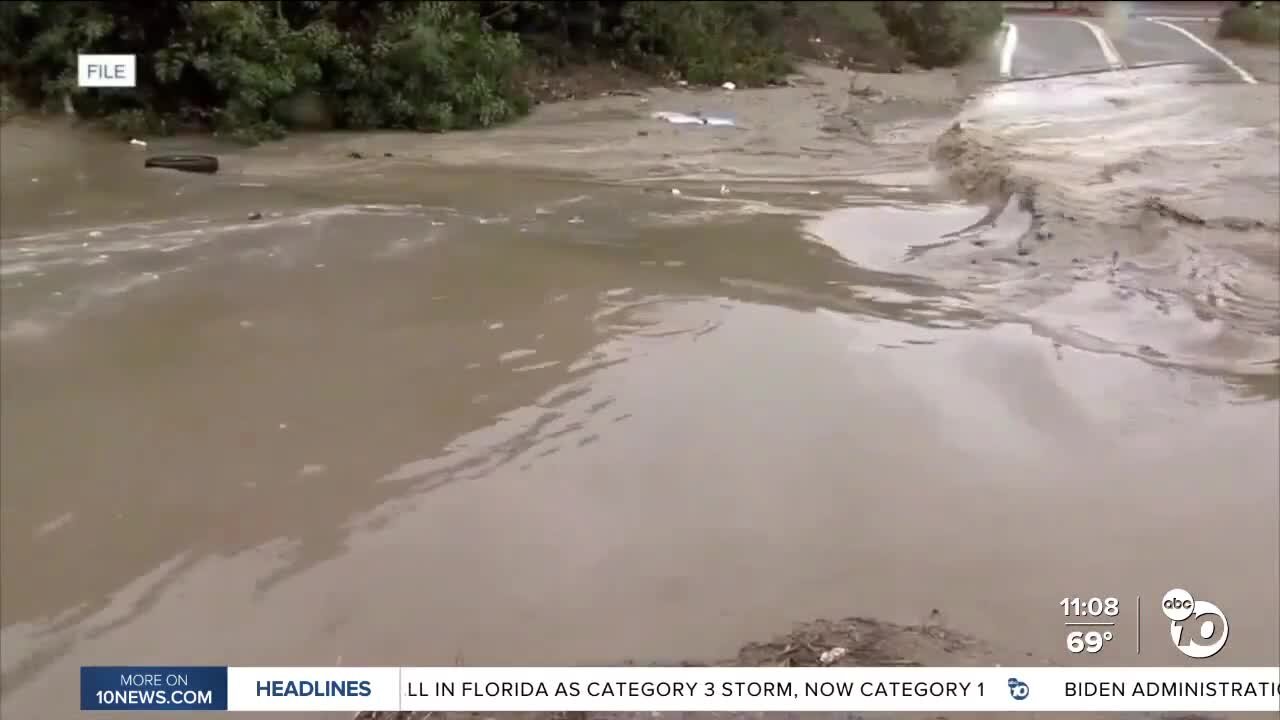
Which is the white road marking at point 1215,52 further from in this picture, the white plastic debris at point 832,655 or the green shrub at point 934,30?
the white plastic debris at point 832,655

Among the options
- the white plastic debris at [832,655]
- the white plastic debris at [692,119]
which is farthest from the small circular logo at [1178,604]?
the white plastic debris at [692,119]

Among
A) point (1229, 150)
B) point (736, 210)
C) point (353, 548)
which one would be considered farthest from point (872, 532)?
→ point (1229, 150)

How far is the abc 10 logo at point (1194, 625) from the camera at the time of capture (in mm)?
3514

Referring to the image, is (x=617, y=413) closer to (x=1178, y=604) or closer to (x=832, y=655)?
(x=832, y=655)

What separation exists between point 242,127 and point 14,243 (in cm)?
377

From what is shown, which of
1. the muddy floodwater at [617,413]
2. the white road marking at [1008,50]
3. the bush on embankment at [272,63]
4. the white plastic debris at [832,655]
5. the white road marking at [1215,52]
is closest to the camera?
the white plastic debris at [832,655]

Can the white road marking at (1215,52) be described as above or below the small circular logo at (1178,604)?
above

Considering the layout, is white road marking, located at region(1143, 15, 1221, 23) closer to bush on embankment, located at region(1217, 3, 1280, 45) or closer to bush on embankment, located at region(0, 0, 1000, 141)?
bush on embankment, located at region(1217, 3, 1280, 45)

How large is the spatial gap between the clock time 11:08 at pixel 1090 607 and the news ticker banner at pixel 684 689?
0.34 metres

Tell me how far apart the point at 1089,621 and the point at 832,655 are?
0.96 metres

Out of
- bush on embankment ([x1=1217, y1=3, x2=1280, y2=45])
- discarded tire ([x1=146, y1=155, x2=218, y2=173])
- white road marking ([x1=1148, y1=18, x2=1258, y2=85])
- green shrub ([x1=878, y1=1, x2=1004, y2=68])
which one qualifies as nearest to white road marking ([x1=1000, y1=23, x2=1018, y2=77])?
green shrub ([x1=878, y1=1, x2=1004, y2=68])

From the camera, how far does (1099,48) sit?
19594 mm

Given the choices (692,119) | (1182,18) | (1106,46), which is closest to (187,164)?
(692,119)

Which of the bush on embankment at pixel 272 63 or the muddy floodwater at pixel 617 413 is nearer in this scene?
the muddy floodwater at pixel 617 413
